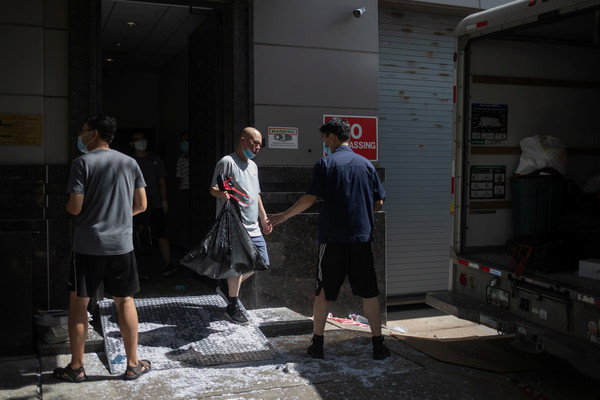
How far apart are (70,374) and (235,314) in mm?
1643

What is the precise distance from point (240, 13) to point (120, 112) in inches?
287

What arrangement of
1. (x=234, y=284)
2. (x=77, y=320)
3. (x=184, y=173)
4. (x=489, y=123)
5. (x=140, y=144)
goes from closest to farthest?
1. (x=77, y=320)
2. (x=234, y=284)
3. (x=489, y=123)
4. (x=140, y=144)
5. (x=184, y=173)

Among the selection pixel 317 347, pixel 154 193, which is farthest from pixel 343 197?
pixel 154 193

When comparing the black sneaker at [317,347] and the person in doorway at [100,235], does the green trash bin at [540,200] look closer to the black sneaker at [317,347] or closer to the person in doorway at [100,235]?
the black sneaker at [317,347]

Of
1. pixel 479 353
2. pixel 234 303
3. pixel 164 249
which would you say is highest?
pixel 164 249

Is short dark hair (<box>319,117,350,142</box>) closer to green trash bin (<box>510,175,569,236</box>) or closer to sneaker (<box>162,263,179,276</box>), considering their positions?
green trash bin (<box>510,175,569,236</box>)

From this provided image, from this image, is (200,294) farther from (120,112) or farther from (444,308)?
(120,112)

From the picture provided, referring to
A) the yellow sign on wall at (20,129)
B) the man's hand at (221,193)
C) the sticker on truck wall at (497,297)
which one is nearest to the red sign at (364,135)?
the man's hand at (221,193)

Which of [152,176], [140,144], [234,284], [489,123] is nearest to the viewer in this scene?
[234,284]

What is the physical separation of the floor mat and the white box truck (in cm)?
38

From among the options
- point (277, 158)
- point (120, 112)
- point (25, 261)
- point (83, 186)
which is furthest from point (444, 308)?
point (120, 112)

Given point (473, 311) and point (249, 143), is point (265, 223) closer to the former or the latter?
point (249, 143)

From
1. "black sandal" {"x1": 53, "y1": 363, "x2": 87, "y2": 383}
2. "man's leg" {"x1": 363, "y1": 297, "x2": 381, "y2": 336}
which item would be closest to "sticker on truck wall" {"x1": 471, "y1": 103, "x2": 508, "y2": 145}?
"man's leg" {"x1": 363, "y1": 297, "x2": 381, "y2": 336}

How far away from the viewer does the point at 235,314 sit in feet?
18.1
